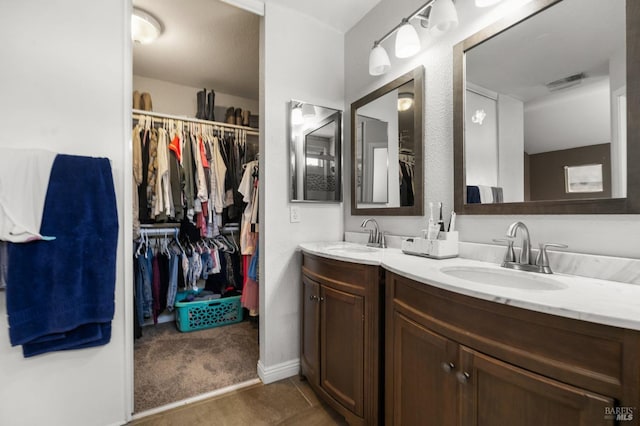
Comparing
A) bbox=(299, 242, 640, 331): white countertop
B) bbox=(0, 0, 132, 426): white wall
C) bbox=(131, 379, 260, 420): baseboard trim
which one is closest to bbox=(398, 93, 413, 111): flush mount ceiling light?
bbox=(299, 242, 640, 331): white countertop

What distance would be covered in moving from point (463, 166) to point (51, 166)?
6.57 feet

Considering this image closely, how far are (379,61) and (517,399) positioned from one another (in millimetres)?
1740

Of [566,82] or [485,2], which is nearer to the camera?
[566,82]

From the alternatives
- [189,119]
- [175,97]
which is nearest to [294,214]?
[189,119]

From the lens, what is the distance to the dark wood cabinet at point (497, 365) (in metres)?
0.59

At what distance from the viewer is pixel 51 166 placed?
1281mm

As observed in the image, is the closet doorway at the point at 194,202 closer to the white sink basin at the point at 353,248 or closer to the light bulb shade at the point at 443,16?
the white sink basin at the point at 353,248

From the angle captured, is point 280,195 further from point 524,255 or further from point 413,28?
point 524,255

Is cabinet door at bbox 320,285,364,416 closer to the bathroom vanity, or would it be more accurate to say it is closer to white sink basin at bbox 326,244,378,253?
the bathroom vanity

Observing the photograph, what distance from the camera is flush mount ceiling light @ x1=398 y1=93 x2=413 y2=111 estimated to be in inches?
65.1

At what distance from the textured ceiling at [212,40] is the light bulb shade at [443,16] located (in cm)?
72

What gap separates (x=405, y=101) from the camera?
5.55 feet

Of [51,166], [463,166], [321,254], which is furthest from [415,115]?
[51,166]

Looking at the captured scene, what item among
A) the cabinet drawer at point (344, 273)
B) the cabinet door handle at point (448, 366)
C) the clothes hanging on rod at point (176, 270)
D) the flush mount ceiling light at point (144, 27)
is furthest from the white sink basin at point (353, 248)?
the flush mount ceiling light at point (144, 27)
